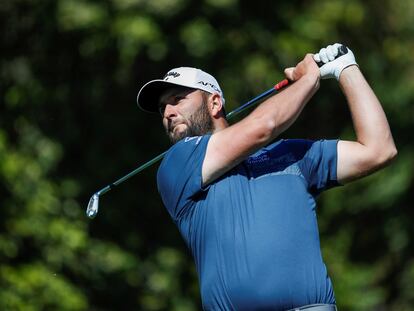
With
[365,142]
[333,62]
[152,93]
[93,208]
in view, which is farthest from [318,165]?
[93,208]

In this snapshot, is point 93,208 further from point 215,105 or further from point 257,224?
point 257,224

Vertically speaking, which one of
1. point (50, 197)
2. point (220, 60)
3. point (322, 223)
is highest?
point (220, 60)

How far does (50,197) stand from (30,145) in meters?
0.78

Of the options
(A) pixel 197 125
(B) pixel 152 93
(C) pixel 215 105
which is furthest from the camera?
(B) pixel 152 93

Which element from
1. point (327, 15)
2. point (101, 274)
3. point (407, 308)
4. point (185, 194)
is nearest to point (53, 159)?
point (101, 274)

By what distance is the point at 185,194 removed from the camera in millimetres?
5059

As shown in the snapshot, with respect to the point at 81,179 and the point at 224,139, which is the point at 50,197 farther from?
the point at 224,139

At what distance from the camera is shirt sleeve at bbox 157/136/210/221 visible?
16.5 ft

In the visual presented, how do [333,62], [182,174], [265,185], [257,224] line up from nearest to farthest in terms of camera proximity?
[257,224] < [265,185] < [182,174] < [333,62]

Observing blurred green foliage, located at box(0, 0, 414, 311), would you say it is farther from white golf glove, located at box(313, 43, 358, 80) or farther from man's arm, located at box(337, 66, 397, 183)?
man's arm, located at box(337, 66, 397, 183)

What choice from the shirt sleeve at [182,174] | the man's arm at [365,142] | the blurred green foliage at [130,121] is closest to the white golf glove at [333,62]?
the man's arm at [365,142]

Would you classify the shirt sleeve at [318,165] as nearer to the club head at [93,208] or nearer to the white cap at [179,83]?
the white cap at [179,83]

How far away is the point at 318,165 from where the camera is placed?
202 inches

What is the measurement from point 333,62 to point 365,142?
39cm
